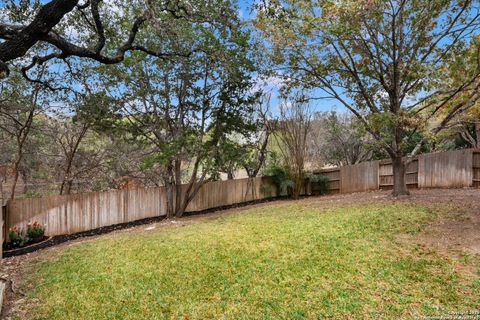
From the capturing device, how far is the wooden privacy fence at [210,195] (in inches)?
282

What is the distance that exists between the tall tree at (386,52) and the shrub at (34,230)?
681cm

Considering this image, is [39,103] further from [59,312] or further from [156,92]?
[59,312]

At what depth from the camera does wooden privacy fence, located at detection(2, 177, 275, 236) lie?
22.6 feet

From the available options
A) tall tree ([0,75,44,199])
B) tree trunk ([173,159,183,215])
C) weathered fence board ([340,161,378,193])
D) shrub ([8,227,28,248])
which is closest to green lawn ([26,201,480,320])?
shrub ([8,227,28,248])

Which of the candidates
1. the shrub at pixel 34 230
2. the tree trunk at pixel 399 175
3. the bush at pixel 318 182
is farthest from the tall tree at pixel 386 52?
the shrub at pixel 34 230

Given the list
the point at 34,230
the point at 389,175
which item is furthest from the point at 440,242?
the point at 34,230

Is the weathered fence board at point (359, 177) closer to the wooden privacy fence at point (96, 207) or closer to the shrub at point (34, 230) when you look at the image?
the wooden privacy fence at point (96, 207)

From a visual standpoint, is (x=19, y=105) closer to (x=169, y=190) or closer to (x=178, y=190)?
(x=169, y=190)

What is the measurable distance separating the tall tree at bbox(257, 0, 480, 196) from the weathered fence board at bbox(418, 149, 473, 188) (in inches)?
80.0

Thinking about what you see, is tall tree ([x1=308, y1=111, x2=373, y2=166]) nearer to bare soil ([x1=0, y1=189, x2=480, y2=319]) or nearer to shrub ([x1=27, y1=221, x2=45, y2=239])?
bare soil ([x1=0, y1=189, x2=480, y2=319])

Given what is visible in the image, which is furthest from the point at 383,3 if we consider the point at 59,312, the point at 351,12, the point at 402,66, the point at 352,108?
the point at 59,312

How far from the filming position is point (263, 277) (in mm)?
3674

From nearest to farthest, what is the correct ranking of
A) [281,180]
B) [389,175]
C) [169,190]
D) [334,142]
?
[169,190]
[389,175]
[281,180]
[334,142]

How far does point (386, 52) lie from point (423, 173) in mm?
4751
